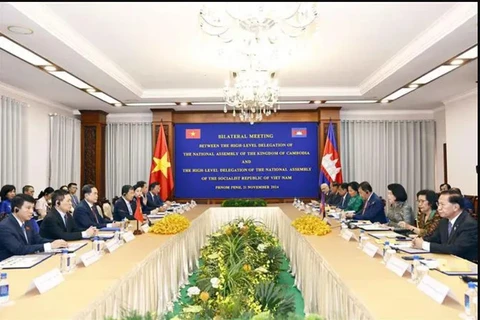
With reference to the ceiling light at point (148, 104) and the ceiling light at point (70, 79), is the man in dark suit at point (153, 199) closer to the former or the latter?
the ceiling light at point (148, 104)

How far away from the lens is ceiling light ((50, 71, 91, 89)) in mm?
5636

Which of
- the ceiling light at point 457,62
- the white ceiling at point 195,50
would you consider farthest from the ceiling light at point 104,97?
the ceiling light at point 457,62

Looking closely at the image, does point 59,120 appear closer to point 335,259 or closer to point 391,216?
point 391,216

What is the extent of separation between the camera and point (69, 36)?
14.1 feet

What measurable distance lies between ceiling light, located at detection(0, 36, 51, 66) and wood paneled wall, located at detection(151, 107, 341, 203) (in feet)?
13.2

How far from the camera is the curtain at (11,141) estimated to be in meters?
6.38

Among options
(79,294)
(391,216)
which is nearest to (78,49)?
(79,294)

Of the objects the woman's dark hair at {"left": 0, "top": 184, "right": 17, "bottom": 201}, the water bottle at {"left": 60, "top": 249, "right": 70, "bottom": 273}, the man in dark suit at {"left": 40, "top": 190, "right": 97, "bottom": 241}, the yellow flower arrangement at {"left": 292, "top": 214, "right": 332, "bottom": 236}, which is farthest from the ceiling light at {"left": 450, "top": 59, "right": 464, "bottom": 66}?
the woman's dark hair at {"left": 0, "top": 184, "right": 17, "bottom": 201}

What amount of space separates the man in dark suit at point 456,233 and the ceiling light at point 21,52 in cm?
411

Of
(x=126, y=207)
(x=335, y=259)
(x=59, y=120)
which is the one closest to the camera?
(x=335, y=259)

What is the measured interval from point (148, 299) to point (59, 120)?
6.12 metres

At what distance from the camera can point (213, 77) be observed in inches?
261

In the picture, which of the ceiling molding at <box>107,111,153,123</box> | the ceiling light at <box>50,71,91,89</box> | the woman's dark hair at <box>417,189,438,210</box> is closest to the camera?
the woman's dark hair at <box>417,189,438,210</box>

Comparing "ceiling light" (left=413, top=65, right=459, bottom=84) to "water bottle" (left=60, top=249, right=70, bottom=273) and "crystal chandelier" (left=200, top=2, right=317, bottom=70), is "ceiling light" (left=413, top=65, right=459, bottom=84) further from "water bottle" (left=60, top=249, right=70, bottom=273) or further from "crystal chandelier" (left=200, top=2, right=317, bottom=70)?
"water bottle" (left=60, top=249, right=70, bottom=273)
